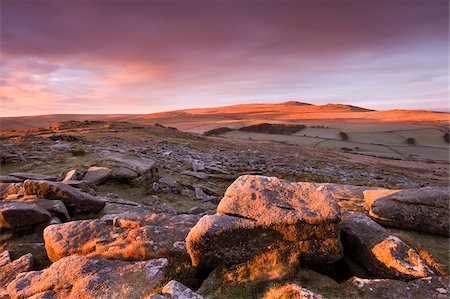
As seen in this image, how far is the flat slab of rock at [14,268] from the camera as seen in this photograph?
4984mm

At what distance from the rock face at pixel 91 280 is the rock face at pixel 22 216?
2.23m

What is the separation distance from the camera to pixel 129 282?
4.26m

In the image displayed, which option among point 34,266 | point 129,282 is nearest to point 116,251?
point 129,282

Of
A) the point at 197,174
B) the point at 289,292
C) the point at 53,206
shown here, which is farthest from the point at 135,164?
the point at 289,292

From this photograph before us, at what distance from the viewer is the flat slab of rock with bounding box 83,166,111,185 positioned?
36.1 ft

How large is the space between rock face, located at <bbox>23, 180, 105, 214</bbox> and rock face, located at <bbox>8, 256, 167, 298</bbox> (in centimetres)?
310

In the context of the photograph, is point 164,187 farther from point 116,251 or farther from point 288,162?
point 288,162

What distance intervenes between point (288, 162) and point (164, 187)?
37.5 feet

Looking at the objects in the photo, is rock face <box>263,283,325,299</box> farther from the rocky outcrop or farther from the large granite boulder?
the large granite boulder

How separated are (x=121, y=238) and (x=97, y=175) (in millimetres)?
6519

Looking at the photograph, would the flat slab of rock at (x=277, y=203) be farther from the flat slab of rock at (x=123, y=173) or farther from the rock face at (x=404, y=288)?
the flat slab of rock at (x=123, y=173)

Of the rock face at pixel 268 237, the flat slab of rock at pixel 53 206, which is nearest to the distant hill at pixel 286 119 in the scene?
the flat slab of rock at pixel 53 206

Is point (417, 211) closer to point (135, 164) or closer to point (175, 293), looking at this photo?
point (175, 293)

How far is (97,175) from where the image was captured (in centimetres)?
1123
